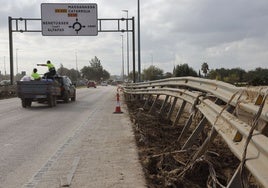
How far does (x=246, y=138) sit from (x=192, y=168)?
2095 millimetres

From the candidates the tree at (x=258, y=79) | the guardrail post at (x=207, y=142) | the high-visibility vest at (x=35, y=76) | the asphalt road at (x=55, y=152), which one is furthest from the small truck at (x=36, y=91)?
the guardrail post at (x=207, y=142)

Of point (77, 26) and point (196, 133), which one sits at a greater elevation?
point (77, 26)

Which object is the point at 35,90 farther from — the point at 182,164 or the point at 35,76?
the point at 182,164

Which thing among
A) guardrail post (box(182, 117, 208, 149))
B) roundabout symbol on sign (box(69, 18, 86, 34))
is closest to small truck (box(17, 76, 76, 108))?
roundabout symbol on sign (box(69, 18, 86, 34))

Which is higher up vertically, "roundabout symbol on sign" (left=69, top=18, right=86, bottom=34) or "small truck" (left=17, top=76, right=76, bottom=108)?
"roundabout symbol on sign" (left=69, top=18, right=86, bottom=34)

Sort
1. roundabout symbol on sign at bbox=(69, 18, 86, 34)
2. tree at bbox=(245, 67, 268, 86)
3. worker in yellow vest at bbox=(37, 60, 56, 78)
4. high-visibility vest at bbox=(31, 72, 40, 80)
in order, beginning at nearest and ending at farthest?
tree at bbox=(245, 67, 268, 86) < high-visibility vest at bbox=(31, 72, 40, 80) < worker in yellow vest at bbox=(37, 60, 56, 78) < roundabout symbol on sign at bbox=(69, 18, 86, 34)

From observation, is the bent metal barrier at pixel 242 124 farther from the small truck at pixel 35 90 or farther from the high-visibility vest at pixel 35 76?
the high-visibility vest at pixel 35 76

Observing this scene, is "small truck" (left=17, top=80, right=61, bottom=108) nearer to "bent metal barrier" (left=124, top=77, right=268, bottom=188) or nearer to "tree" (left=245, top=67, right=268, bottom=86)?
"tree" (left=245, top=67, right=268, bottom=86)

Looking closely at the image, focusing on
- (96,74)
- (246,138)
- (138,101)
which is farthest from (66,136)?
(96,74)

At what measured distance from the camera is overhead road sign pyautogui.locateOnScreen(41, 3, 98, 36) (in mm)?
36125

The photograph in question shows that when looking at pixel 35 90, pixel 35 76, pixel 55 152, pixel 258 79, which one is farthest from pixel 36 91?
pixel 55 152

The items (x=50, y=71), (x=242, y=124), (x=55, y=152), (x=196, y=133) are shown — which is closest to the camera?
(x=242, y=124)

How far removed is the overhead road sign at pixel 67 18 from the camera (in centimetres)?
3612

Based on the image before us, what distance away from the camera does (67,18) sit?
119 feet
